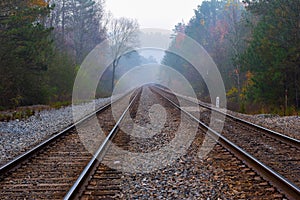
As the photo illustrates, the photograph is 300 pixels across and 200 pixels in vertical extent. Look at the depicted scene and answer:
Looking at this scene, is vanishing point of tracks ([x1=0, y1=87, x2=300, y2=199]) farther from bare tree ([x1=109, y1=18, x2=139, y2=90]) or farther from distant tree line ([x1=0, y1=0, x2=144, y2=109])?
bare tree ([x1=109, y1=18, x2=139, y2=90])

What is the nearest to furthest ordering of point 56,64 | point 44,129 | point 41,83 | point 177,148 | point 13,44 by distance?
point 177,148 < point 44,129 < point 13,44 < point 41,83 < point 56,64

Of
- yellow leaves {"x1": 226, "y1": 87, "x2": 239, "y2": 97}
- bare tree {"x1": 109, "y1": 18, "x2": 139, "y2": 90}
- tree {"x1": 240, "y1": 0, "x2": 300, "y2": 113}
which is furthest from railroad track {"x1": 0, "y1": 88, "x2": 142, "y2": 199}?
A: bare tree {"x1": 109, "y1": 18, "x2": 139, "y2": 90}

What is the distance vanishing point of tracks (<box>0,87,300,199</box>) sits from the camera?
5.06 meters

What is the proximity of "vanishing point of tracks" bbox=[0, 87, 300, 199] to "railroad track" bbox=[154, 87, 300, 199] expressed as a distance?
18mm

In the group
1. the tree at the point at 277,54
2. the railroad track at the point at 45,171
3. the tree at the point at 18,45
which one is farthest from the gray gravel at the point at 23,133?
the tree at the point at 277,54

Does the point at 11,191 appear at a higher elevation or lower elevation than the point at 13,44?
lower

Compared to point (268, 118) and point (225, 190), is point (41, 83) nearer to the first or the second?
point (268, 118)

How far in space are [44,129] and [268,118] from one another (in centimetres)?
930

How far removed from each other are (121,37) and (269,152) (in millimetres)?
52654

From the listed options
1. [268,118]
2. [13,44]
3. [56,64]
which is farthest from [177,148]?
[56,64]

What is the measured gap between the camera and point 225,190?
5.20m

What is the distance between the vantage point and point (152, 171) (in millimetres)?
6402

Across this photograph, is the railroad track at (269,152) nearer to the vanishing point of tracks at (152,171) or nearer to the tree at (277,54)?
the vanishing point of tracks at (152,171)

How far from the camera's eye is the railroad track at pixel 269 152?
17.6ft
